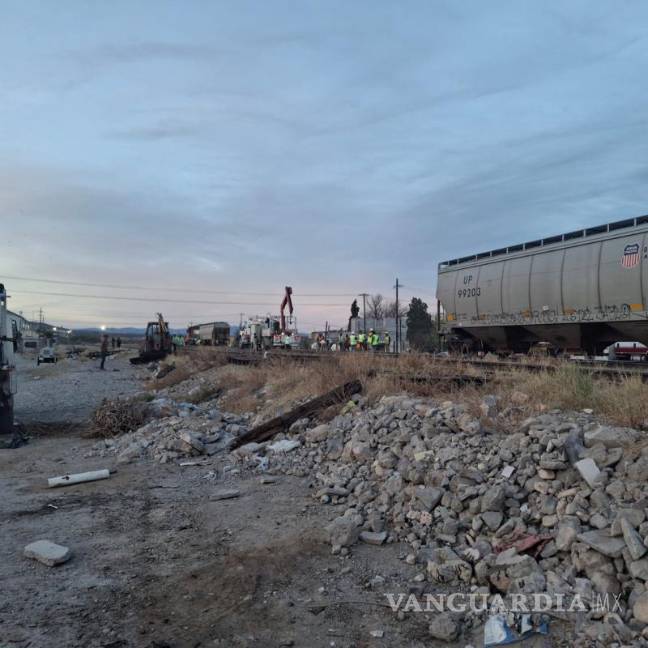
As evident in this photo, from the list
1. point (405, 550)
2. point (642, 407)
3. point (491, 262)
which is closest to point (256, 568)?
point (405, 550)

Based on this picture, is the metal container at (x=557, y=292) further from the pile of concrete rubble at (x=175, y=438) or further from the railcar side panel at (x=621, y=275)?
the pile of concrete rubble at (x=175, y=438)

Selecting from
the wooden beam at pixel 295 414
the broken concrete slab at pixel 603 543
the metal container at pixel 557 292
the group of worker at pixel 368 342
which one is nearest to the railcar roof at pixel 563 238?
the metal container at pixel 557 292

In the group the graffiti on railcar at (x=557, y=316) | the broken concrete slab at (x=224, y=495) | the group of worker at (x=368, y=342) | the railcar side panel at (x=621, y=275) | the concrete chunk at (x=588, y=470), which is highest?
the railcar side panel at (x=621, y=275)

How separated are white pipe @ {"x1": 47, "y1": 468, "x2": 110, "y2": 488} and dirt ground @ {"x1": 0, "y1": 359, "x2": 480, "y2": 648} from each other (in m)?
0.18

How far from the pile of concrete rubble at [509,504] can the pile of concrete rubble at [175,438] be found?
2674 mm

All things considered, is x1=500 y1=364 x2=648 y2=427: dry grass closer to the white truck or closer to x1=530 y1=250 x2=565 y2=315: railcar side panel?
the white truck

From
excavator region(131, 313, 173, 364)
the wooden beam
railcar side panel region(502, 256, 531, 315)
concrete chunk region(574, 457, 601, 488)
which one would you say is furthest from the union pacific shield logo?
excavator region(131, 313, 173, 364)

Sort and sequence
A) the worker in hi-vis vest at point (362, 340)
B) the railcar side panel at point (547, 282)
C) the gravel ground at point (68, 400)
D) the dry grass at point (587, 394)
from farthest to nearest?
the worker in hi-vis vest at point (362, 340), the railcar side panel at point (547, 282), the gravel ground at point (68, 400), the dry grass at point (587, 394)

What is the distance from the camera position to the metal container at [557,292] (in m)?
15.2

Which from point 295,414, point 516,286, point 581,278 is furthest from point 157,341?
point 295,414

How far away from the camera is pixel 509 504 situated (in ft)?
14.8

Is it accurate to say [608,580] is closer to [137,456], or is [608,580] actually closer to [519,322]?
[137,456]

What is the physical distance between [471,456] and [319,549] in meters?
1.76

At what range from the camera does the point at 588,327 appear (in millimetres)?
16875
